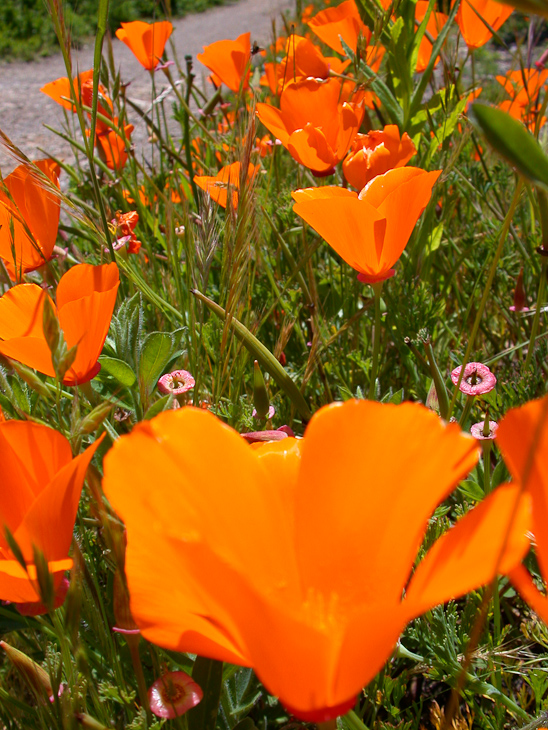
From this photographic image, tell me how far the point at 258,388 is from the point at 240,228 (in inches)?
6.7

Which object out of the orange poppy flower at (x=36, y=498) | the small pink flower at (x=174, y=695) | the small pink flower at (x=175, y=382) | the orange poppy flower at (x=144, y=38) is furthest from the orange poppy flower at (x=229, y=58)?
the small pink flower at (x=174, y=695)

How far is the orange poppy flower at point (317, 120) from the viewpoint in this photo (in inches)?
36.4

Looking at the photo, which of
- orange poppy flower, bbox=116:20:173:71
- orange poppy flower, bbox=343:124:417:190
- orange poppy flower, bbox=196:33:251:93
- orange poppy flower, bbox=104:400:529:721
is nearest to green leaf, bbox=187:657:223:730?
orange poppy flower, bbox=104:400:529:721

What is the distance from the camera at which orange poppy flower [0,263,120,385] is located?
557mm

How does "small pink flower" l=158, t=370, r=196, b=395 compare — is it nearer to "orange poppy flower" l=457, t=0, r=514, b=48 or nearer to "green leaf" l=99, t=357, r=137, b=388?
"green leaf" l=99, t=357, r=137, b=388

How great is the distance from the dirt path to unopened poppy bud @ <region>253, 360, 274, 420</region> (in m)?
1.78

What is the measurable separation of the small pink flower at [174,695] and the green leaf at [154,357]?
29cm

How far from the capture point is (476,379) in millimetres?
677

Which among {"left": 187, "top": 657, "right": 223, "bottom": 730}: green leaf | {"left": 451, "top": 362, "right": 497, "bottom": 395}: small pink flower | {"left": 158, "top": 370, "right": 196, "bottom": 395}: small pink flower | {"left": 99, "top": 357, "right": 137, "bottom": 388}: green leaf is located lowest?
{"left": 187, "top": 657, "right": 223, "bottom": 730}: green leaf

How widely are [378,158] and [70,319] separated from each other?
1.54ft

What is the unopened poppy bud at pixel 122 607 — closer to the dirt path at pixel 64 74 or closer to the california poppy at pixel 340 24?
the california poppy at pixel 340 24

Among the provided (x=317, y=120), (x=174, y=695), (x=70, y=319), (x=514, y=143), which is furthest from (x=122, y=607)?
(x=317, y=120)

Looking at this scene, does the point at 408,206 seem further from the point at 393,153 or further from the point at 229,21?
the point at 229,21

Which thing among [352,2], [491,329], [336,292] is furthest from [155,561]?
[352,2]
